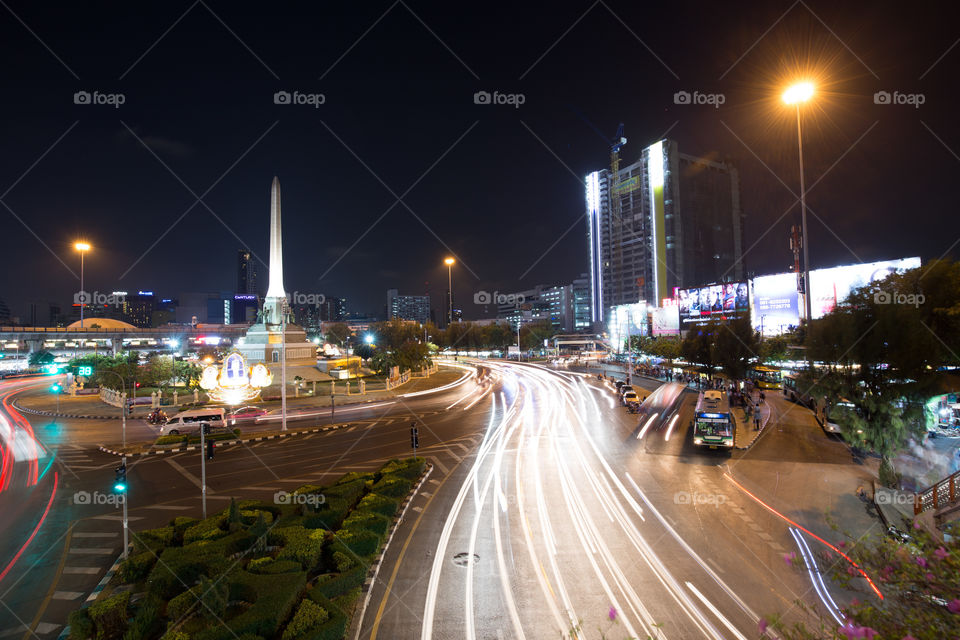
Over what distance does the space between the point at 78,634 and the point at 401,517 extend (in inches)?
299

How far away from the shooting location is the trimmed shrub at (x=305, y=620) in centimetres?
783

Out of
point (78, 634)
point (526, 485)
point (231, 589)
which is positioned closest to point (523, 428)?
point (526, 485)

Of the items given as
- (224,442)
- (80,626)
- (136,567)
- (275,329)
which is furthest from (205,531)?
(275,329)

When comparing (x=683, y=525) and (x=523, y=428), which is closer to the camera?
(x=683, y=525)

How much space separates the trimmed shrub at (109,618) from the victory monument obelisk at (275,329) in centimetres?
4389

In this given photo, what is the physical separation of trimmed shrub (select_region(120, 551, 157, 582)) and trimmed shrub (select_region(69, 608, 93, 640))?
5.71 ft

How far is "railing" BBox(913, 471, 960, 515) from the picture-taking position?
1101 centimetres

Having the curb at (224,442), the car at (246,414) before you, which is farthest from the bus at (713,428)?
the car at (246,414)

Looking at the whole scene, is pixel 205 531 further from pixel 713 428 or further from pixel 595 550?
pixel 713 428

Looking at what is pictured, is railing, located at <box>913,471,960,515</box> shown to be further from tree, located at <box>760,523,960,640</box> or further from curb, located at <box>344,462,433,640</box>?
curb, located at <box>344,462,433,640</box>

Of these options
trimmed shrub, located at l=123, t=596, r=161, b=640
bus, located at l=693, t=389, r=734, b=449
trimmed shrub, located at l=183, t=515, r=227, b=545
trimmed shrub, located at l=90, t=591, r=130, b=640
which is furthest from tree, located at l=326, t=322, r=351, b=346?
trimmed shrub, located at l=90, t=591, r=130, b=640

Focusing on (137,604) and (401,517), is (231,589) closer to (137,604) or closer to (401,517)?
(137,604)

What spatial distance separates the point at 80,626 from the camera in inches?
323

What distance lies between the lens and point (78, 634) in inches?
321
